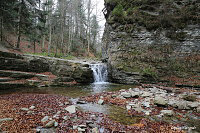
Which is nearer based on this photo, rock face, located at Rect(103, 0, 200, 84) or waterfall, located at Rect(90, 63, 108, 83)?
rock face, located at Rect(103, 0, 200, 84)

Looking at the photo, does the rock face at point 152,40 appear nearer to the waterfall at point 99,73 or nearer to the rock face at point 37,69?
the waterfall at point 99,73

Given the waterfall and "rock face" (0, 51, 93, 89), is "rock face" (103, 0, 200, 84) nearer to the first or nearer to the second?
the waterfall

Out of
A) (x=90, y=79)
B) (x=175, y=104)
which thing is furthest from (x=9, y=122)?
(x=90, y=79)

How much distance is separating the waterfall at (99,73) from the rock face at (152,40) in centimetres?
113

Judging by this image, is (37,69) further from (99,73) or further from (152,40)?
(152,40)

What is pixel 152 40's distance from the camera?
49.1 ft

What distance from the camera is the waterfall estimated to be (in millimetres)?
15613

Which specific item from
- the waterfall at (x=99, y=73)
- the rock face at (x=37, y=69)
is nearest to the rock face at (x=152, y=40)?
the waterfall at (x=99, y=73)

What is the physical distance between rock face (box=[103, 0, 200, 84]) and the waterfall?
1.13 m

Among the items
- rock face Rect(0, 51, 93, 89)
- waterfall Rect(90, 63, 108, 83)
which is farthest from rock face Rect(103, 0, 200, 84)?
rock face Rect(0, 51, 93, 89)

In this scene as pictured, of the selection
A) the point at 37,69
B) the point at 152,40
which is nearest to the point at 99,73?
the point at 37,69

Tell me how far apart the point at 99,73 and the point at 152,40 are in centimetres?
861

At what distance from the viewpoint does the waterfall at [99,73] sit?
1561 centimetres

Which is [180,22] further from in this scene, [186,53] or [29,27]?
[29,27]
